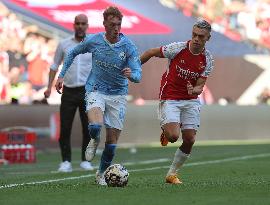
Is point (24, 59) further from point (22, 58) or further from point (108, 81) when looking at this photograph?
point (108, 81)

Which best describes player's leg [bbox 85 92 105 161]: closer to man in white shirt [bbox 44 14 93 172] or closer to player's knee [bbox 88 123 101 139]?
player's knee [bbox 88 123 101 139]

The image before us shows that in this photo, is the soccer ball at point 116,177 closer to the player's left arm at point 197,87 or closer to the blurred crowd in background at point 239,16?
the player's left arm at point 197,87

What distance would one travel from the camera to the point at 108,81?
12266 millimetres

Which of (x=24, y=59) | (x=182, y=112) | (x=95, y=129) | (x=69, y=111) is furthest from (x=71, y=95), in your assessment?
(x=24, y=59)

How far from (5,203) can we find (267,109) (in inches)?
755

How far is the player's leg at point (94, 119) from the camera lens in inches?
471

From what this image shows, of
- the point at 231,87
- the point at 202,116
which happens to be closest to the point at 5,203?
the point at 202,116

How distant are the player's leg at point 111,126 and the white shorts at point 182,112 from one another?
1.76ft

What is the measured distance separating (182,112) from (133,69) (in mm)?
972

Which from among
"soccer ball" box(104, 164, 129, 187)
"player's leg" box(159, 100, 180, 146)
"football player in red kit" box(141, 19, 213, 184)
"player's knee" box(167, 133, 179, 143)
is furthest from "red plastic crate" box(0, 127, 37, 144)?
"soccer ball" box(104, 164, 129, 187)

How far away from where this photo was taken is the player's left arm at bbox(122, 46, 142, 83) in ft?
38.8

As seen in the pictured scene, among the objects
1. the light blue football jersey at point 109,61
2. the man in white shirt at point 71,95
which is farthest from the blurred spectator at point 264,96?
the light blue football jersey at point 109,61

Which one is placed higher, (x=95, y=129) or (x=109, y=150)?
(x=95, y=129)

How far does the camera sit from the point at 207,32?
1215cm
